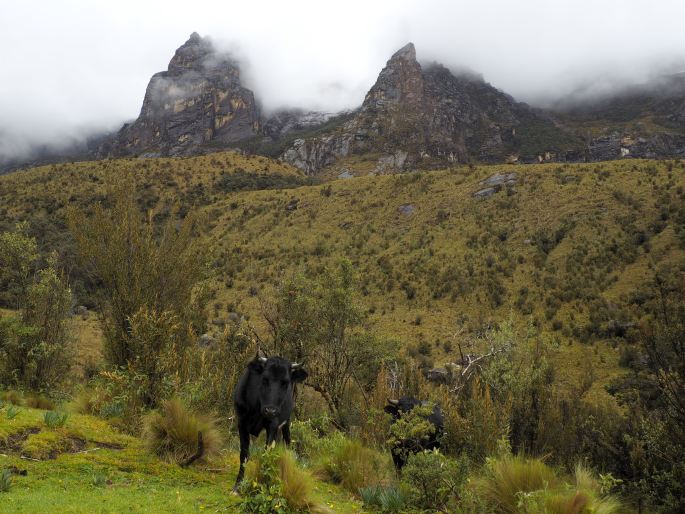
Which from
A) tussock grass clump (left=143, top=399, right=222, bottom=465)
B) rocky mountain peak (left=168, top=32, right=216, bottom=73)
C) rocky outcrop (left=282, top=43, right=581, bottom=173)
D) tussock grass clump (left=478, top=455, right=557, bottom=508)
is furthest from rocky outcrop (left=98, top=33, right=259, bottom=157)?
tussock grass clump (left=478, top=455, right=557, bottom=508)

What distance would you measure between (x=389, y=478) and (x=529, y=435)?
3.80 meters

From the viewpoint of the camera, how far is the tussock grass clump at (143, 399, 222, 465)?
6.16 m

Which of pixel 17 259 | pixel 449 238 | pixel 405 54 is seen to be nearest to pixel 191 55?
pixel 405 54

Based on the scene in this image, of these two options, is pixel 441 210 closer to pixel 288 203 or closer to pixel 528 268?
pixel 528 268

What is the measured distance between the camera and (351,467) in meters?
6.59

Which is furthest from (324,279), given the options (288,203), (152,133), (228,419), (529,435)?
(152,133)

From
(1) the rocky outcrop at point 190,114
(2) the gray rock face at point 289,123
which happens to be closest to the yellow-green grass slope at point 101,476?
(1) the rocky outcrop at point 190,114

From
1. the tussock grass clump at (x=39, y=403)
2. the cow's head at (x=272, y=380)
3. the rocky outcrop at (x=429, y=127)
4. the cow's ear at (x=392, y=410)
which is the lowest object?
the cow's ear at (x=392, y=410)

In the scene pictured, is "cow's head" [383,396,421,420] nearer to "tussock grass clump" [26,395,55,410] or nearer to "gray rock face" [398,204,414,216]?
"tussock grass clump" [26,395,55,410]

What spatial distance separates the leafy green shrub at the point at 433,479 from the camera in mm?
5094

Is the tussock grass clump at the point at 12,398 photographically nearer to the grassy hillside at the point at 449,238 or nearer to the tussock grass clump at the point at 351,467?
the grassy hillside at the point at 449,238

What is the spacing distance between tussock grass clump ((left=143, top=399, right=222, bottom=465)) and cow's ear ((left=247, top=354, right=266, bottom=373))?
1174 mm

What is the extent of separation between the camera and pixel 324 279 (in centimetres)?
1273

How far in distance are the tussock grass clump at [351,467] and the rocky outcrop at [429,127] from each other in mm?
93017
